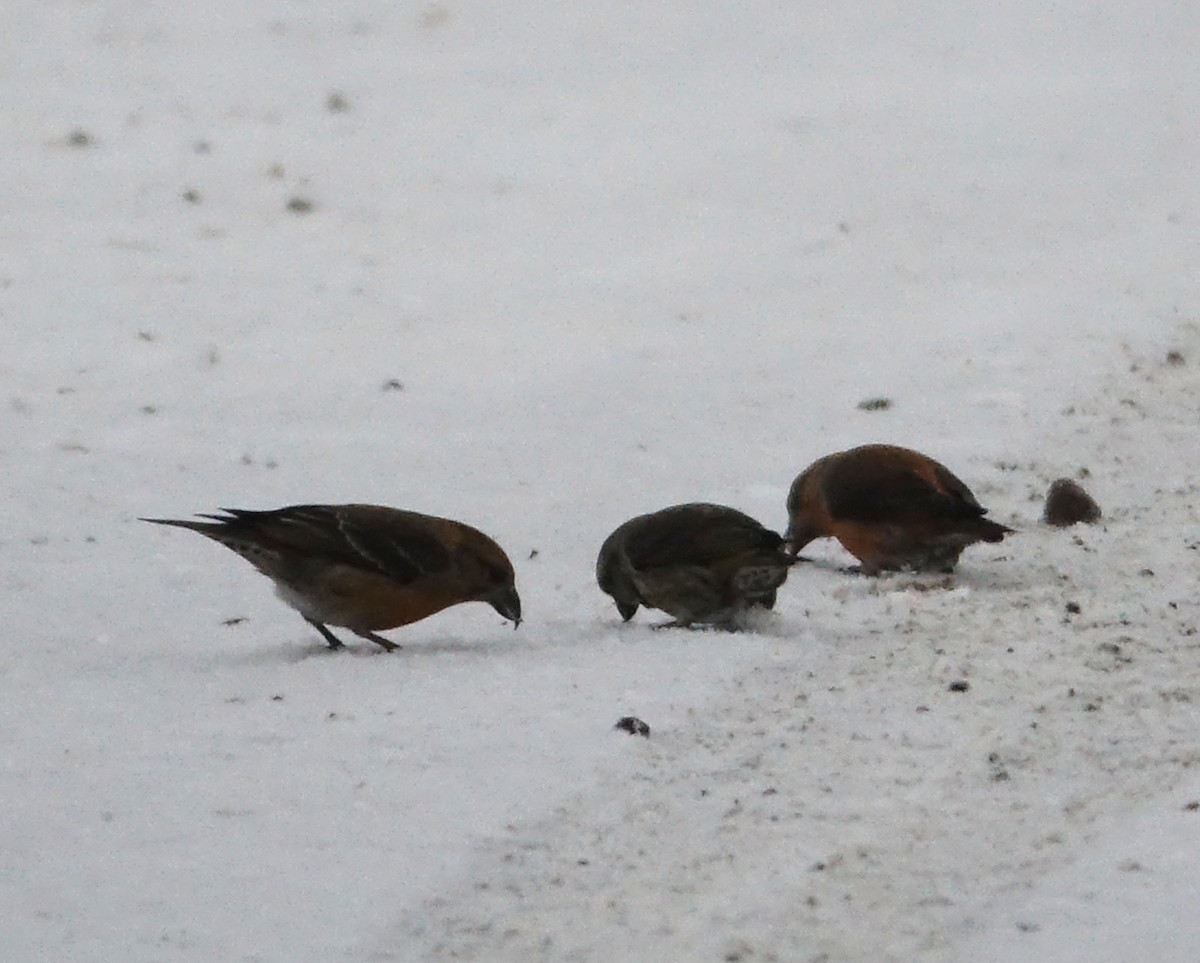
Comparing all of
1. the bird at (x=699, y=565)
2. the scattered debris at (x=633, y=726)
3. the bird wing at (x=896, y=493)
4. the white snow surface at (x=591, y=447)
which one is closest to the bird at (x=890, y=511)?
the bird wing at (x=896, y=493)

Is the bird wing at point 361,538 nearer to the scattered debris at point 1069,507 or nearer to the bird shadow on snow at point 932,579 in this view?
the bird shadow on snow at point 932,579

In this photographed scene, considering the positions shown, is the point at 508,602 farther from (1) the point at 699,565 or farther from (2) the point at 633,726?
(2) the point at 633,726

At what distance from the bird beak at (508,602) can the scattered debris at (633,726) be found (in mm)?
1187

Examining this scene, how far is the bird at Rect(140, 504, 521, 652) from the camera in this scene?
6105 millimetres

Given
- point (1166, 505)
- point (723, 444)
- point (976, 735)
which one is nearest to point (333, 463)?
point (723, 444)

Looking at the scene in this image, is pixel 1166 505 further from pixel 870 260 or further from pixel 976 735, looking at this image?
pixel 870 260

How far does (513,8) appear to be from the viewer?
48.1ft

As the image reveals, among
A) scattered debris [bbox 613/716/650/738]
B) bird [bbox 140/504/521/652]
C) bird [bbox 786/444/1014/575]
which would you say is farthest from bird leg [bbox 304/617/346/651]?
bird [bbox 786/444/1014/575]

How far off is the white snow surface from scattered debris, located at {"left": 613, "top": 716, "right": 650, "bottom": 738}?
0.10m

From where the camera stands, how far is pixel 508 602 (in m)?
6.24

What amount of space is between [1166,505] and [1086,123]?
599 cm

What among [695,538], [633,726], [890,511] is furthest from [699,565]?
[633,726]

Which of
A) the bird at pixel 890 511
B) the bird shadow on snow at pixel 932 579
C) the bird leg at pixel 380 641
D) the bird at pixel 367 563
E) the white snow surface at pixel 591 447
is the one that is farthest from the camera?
the bird at pixel 890 511

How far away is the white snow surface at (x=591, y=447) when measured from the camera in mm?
4145
